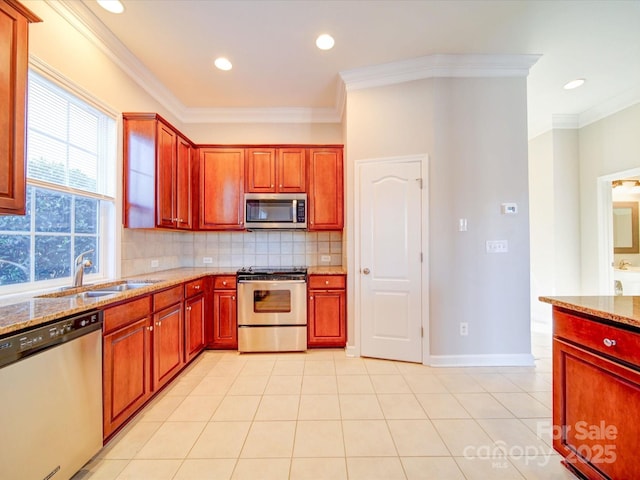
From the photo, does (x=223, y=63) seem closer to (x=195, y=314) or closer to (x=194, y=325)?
(x=195, y=314)

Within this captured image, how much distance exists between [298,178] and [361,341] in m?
2.04

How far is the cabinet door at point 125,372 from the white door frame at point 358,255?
1870 mm

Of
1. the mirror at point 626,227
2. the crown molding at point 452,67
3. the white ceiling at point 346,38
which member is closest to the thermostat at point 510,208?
the crown molding at point 452,67

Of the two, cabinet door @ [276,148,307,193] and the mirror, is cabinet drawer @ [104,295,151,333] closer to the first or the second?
cabinet door @ [276,148,307,193]

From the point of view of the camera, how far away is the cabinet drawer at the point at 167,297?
218 cm

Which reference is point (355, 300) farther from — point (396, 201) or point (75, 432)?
point (75, 432)

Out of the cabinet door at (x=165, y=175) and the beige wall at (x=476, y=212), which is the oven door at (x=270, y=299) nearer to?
the cabinet door at (x=165, y=175)

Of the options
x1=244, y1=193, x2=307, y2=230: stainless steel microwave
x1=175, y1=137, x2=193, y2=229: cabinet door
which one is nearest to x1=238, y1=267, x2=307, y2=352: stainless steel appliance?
x1=244, y1=193, x2=307, y2=230: stainless steel microwave

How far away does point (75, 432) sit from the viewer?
141 cm

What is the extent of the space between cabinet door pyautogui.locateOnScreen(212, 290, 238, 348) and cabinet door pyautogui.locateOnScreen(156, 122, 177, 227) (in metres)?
0.95

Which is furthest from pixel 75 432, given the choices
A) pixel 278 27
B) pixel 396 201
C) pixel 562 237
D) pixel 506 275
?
pixel 562 237

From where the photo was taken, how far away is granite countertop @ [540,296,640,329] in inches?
45.5

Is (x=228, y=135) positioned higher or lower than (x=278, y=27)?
lower

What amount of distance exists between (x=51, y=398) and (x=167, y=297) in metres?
1.08
